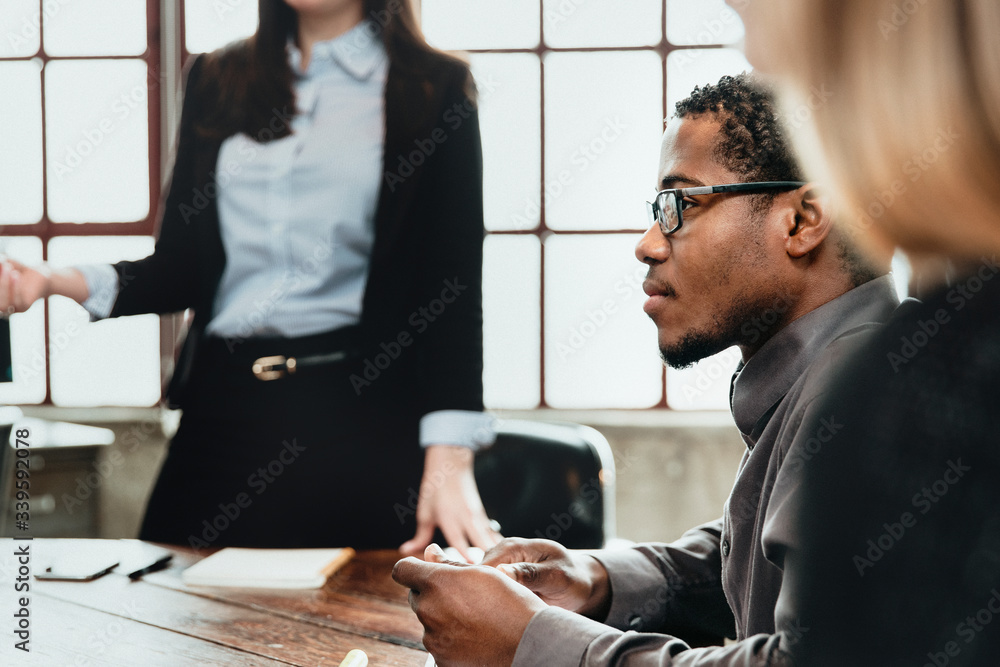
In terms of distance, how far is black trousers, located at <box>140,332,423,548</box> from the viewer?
2.01 m

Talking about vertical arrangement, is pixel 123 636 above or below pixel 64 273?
below

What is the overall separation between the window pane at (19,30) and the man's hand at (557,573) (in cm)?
298

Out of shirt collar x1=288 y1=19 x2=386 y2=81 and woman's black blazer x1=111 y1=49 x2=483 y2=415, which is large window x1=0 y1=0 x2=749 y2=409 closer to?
shirt collar x1=288 y1=19 x2=386 y2=81

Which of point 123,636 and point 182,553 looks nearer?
point 123,636

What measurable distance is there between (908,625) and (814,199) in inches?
19.3

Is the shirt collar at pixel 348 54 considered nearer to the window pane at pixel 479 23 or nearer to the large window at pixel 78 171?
the window pane at pixel 479 23

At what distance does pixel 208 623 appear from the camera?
1.09 m

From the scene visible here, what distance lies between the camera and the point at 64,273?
193 centimetres

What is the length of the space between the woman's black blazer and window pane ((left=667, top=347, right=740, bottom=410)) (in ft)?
3.94

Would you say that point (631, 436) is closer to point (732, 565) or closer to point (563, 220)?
point (563, 220)

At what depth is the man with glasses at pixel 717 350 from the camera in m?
0.78

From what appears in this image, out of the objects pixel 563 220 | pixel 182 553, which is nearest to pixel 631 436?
pixel 563 220

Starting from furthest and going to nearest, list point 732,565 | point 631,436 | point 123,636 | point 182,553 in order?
point 631,436 < point 182,553 < point 123,636 < point 732,565

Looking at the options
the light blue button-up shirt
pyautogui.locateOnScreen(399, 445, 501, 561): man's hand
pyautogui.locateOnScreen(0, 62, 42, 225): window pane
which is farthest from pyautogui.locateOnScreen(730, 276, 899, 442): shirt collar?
pyautogui.locateOnScreen(0, 62, 42, 225): window pane
